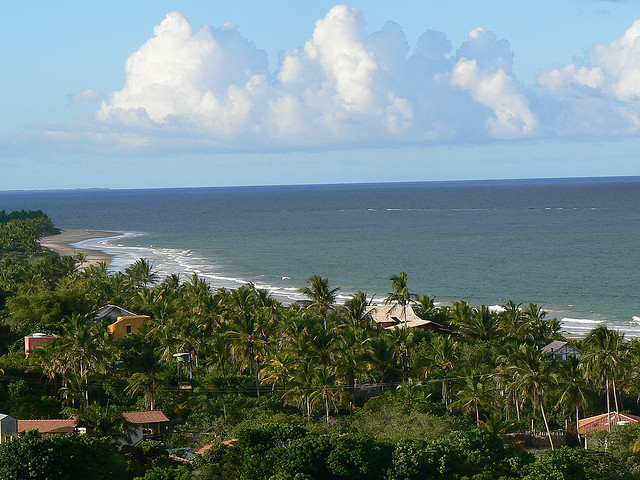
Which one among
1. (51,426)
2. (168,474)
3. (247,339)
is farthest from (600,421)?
(51,426)

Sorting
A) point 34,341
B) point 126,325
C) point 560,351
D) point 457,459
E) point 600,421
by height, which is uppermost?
point 34,341

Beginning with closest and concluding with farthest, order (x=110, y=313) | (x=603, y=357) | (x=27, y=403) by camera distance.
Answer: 1. (x=603, y=357)
2. (x=27, y=403)
3. (x=110, y=313)

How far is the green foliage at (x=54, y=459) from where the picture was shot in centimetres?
3158

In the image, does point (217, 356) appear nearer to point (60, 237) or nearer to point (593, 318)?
point (593, 318)

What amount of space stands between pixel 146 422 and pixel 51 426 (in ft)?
17.8

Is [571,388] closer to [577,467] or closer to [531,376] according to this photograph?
[531,376]

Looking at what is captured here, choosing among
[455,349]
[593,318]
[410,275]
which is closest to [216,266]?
[410,275]

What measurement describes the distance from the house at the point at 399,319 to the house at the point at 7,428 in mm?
33948

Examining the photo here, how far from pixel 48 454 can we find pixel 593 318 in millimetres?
65555

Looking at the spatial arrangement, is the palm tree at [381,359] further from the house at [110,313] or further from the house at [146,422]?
the house at [110,313]

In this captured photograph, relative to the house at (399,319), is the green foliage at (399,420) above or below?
below

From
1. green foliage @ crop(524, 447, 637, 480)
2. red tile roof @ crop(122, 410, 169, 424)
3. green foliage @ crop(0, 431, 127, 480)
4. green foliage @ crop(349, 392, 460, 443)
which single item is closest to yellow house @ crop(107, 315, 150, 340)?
red tile roof @ crop(122, 410, 169, 424)

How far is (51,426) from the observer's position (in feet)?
142

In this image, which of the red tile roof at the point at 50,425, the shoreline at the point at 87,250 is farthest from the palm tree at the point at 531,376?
the shoreline at the point at 87,250
